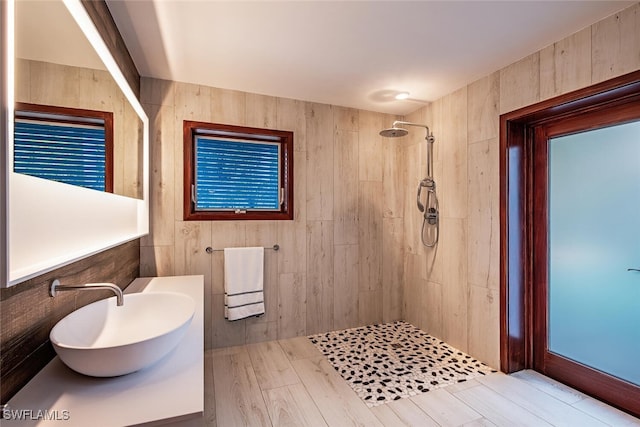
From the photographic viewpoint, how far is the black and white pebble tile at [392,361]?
2.19m

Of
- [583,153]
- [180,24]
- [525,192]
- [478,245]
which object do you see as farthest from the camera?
[478,245]

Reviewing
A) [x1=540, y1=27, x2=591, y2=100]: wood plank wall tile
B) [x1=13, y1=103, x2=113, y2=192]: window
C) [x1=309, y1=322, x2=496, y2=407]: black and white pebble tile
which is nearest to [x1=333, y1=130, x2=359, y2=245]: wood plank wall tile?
[x1=309, y1=322, x2=496, y2=407]: black and white pebble tile

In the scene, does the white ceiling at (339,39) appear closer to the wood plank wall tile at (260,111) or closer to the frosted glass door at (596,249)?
the wood plank wall tile at (260,111)

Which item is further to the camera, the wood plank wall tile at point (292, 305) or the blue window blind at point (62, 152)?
the wood plank wall tile at point (292, 305)

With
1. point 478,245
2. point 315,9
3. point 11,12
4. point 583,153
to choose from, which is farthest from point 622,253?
point 11,12

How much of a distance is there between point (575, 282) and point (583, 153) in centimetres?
91

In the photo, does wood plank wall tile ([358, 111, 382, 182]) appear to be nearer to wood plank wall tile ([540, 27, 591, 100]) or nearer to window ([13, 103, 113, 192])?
wood plank wall tile ([540, 27, 591, 100])

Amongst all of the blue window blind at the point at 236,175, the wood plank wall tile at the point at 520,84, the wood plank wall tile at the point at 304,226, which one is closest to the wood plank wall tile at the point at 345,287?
the wood plank wall tile at the point at 304,226

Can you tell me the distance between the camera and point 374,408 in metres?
1.97

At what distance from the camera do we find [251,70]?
97.3 inches

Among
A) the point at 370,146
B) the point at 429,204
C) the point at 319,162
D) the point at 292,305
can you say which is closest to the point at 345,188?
the point at 319,162

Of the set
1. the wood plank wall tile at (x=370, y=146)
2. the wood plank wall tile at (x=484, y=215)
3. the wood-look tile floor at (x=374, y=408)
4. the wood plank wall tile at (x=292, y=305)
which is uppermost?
the wood plank wall tile at (x=370, y=146)

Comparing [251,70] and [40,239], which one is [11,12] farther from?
[251,70]

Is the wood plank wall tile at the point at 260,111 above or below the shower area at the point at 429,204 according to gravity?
above
